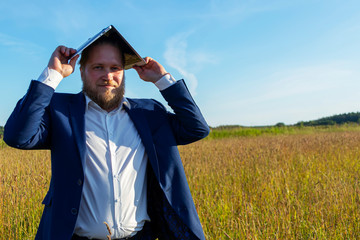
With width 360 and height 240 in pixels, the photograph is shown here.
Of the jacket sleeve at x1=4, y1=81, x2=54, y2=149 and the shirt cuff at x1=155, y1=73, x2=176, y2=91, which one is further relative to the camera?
the shirt cuff at x1=155, y1=73, x2=176, y2=91

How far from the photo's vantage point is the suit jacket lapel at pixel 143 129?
183 cm

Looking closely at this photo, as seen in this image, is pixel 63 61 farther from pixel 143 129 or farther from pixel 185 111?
pixel 185 111

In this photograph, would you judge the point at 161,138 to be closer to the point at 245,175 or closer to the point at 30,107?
the point at 30,107

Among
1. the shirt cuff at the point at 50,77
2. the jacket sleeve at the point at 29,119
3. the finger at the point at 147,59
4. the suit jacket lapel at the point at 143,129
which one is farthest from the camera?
the finger at the point at 147,59

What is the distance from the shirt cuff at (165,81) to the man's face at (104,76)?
0.30m

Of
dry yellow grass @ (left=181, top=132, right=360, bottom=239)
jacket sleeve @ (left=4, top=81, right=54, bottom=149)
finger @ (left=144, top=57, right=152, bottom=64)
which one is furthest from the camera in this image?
dry yellow grass @ (left=181, top=132, right=360, bottom=239)

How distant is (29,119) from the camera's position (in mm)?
1542

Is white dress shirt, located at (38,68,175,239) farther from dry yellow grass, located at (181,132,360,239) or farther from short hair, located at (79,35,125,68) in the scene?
dry yellow grass, located at (181,132,360,239)

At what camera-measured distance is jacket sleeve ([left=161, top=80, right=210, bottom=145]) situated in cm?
192

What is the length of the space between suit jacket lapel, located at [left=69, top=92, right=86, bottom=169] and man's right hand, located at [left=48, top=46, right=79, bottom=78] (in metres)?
0.20

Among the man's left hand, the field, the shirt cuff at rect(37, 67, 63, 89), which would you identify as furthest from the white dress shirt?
A: the field

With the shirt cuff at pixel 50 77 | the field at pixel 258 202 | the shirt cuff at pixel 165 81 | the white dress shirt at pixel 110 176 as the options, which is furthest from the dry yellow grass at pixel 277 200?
the shirt cuff at pixel 50 77

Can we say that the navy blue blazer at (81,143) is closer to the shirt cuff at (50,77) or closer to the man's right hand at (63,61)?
the shirt cuff at (50,77)

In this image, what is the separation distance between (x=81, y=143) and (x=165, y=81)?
737mm
